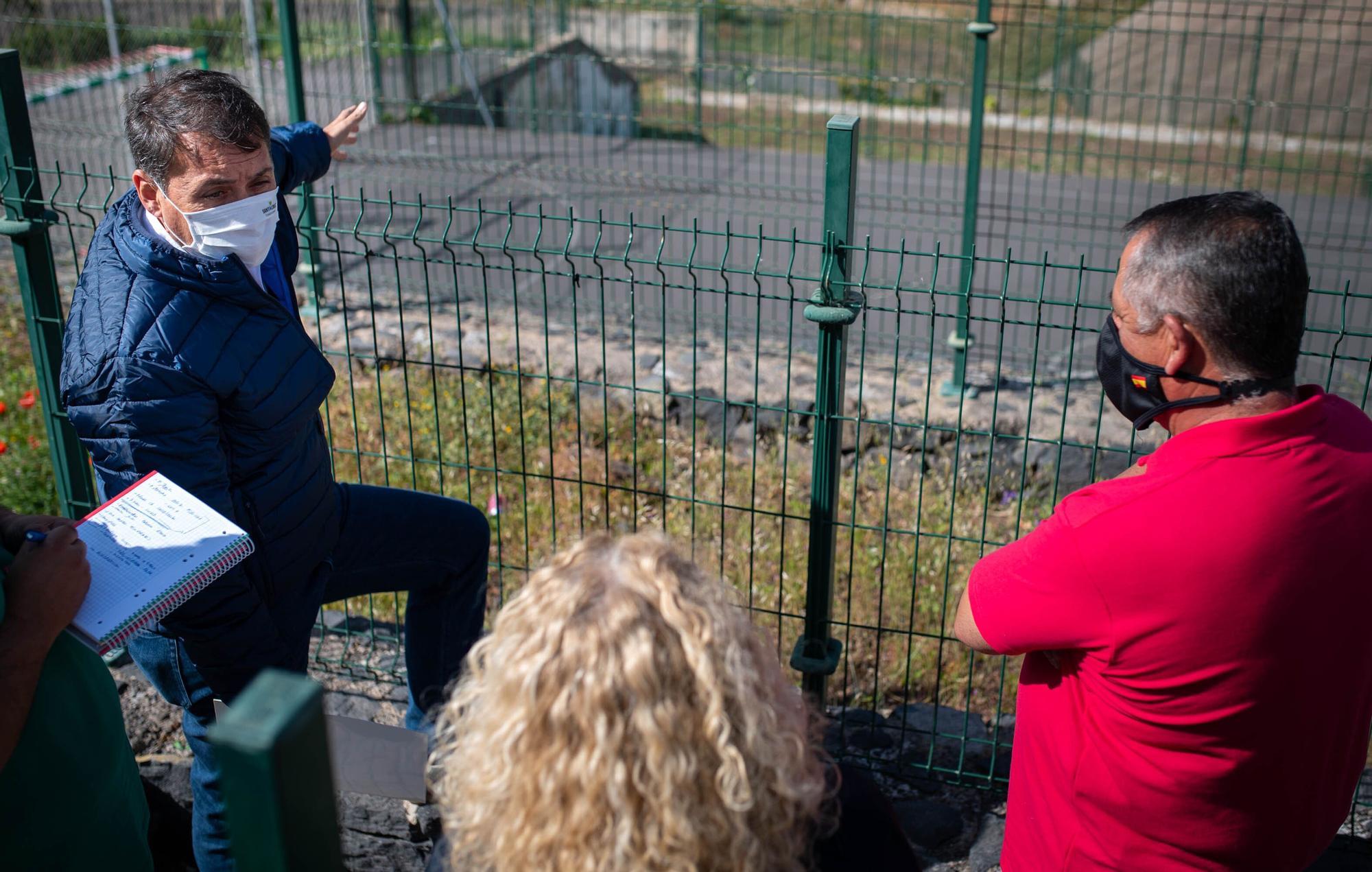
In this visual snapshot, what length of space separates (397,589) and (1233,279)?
1970 mm

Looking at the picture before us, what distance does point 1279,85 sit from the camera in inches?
461

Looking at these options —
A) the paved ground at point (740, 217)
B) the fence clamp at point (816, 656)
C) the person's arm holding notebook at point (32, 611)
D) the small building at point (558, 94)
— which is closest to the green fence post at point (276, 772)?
the person's arm holding notebook at point (32, 611)

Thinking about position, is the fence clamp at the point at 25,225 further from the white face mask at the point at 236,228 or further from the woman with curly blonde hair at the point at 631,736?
the woman with curly blonde hair at the point at 631,736

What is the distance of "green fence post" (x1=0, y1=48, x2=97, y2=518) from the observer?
3.07 metres

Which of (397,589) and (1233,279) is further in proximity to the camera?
(397,589)

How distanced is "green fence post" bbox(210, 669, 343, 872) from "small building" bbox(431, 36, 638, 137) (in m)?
8.41

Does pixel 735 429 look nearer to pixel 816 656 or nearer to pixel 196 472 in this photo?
pixel 816 656

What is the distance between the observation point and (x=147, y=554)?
6.73 feet

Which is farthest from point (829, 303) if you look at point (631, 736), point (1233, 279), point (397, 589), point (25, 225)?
point (25, 225)

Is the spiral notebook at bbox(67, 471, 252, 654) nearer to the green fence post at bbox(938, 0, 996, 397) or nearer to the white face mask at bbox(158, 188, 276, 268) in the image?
the white face mask at bbox(158, 188, 276, 268)

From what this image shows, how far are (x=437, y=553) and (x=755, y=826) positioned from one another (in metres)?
1.55

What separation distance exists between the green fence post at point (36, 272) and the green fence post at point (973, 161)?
304cm

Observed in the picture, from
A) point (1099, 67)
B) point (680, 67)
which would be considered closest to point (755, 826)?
point (680, 67)

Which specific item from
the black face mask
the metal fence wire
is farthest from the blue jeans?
the black face mask
